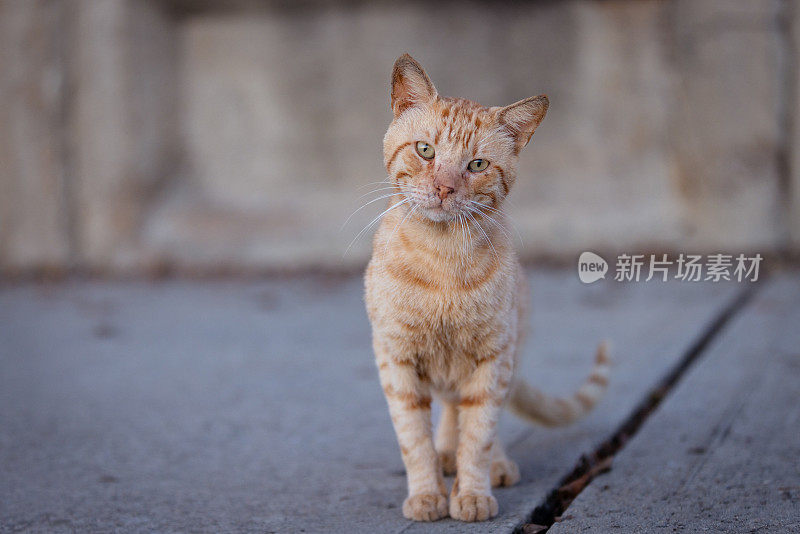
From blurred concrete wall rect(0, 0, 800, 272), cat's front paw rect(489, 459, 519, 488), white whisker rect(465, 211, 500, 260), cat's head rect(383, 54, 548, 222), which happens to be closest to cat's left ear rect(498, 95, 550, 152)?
cat's head rect(383, 54, 548, 222)

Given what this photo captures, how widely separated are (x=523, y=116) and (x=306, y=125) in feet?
16.8

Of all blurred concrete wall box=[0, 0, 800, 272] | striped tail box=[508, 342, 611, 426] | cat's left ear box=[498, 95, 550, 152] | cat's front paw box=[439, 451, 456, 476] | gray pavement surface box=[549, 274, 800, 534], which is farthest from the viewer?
blurred concrete wall box=[0, 0, 800, 272]

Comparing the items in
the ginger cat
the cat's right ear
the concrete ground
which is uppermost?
the cat's right ear

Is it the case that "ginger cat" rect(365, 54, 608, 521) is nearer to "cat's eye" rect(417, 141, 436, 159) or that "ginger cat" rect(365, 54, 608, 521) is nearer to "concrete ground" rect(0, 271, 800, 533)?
"cat's eye" rect(417, 141, 436, 159)

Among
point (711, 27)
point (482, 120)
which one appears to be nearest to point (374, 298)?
point (482, 120)

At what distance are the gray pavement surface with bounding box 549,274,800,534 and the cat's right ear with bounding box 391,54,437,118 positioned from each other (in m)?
1.13

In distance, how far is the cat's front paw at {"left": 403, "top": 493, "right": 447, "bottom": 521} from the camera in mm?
2002

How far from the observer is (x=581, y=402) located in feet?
8.70

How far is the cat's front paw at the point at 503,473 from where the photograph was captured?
2270 mm

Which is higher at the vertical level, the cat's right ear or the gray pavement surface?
the cat's right ear

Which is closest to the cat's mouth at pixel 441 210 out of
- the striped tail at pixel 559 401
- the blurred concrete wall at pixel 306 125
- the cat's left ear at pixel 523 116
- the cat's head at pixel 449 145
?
the cat's head at pixel 449 145

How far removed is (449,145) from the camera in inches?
81.3

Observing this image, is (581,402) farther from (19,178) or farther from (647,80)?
(19,178)

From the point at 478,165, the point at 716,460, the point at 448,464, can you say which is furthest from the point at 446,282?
the point at 716,460
